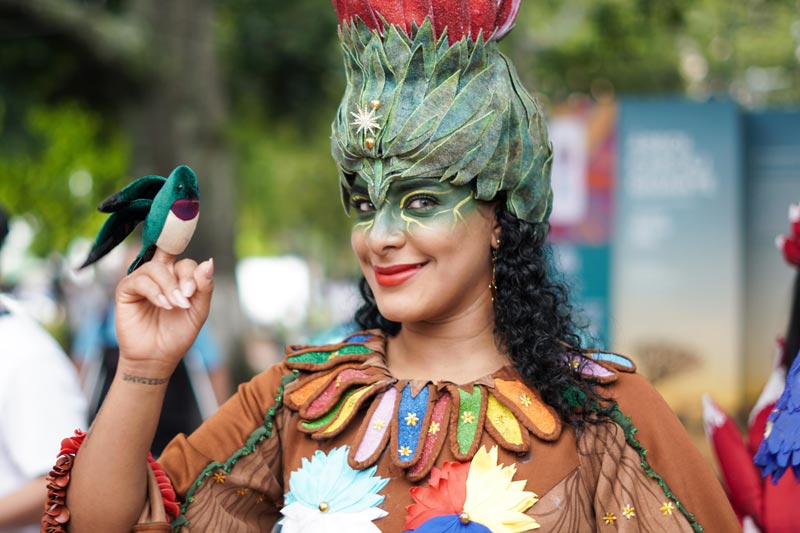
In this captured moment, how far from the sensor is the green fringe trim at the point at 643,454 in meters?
2.34

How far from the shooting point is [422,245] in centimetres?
243

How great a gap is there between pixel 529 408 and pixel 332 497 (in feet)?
1.68

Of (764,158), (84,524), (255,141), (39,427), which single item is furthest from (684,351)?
(255,141)

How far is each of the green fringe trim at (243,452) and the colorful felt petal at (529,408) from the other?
56 centimetres

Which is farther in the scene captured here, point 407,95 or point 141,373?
point 407,95

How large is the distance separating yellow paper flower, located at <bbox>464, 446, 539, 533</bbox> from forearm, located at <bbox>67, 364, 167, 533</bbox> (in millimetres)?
748

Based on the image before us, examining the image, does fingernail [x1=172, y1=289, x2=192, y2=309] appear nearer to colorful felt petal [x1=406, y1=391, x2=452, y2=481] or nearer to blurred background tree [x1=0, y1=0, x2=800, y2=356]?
colorful felt petal [x1=406, y1=391, x2=452, y2=481]

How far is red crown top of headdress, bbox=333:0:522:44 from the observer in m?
2.43

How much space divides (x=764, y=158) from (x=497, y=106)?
684cm

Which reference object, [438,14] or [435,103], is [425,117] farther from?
[438,14]

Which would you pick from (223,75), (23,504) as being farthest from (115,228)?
(223,75)

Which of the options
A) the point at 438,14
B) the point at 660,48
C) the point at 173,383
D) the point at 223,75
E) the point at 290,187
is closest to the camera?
the point at 438,14

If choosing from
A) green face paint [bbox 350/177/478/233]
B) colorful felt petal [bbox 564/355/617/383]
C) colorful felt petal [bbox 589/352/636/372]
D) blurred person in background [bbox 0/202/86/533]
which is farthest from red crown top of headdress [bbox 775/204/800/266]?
blurred person in background [bbox 0/202/86/533]

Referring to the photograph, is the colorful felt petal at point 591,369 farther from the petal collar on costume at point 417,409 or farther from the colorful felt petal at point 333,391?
the colorful felt petal at point 333,391
